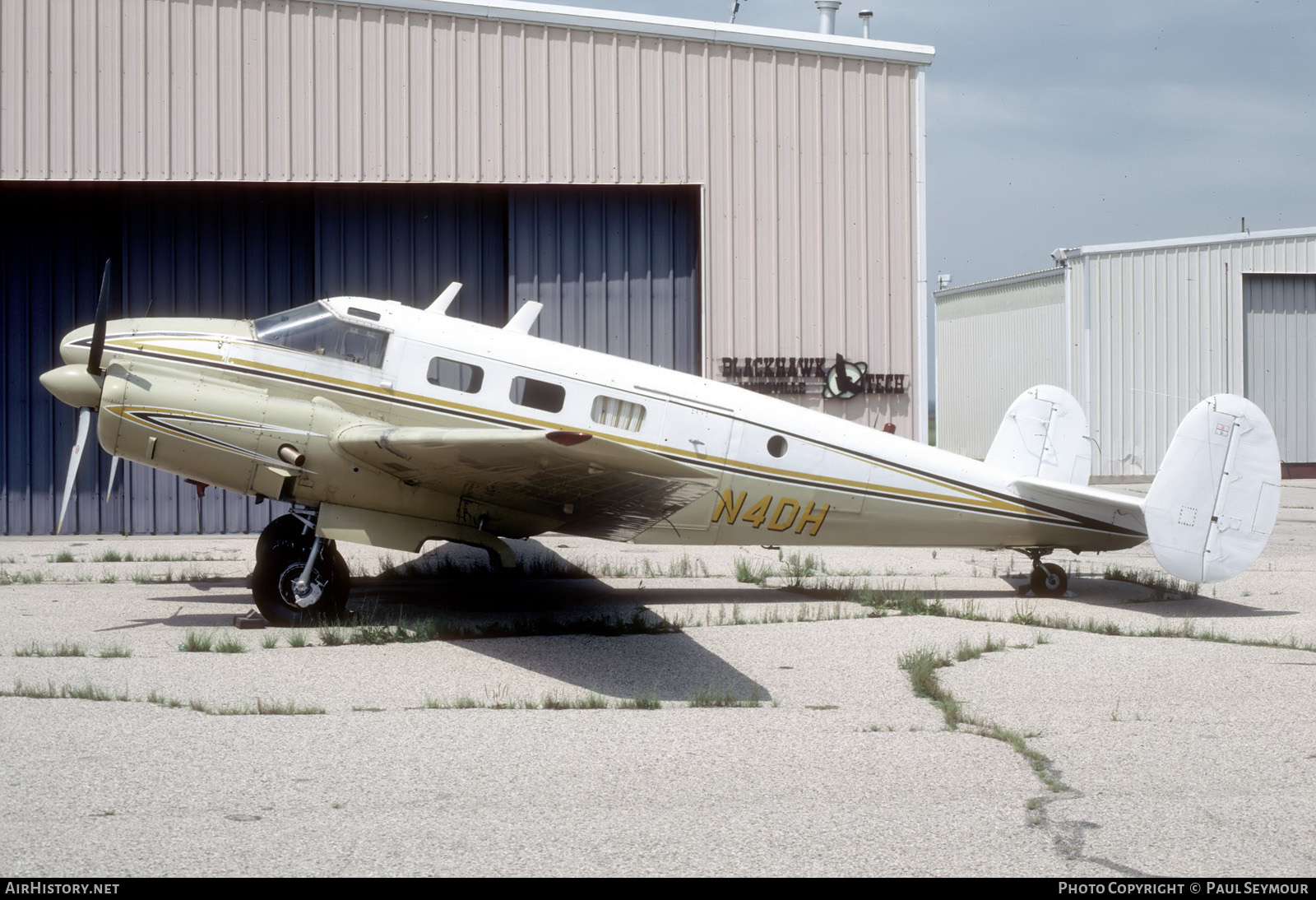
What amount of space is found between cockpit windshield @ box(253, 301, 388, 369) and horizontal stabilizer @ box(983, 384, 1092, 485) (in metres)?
6.55

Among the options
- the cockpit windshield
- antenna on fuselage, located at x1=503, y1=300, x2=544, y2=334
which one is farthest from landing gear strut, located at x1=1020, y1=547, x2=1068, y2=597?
the cockpit windshield

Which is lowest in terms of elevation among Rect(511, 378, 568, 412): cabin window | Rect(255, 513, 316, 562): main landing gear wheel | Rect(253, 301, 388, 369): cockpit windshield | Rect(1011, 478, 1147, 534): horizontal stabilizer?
Rect(255, 513, 316, 562): main landing gear wheel

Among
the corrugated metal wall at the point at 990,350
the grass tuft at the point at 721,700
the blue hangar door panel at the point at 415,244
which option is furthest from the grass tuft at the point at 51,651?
the corrugated metal wall at the point at 990,350

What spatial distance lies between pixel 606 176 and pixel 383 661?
36.5ft

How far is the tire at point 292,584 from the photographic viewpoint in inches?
402

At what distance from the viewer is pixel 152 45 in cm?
1703

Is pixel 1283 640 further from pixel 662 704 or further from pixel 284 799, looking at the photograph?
pixel 284 799

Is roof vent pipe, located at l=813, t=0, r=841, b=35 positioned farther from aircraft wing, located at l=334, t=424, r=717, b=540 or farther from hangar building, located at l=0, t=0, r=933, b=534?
aircraft wing, located at l=334, t=424, r=717, b=540

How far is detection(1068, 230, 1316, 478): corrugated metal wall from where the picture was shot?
1102 inches

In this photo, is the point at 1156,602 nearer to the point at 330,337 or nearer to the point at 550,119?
the point at 330,337

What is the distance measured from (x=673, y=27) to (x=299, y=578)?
11.5 m

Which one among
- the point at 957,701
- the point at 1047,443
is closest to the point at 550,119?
the point at 1047,443

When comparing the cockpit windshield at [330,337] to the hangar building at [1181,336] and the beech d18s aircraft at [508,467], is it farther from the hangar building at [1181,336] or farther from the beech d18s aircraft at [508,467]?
the hangar building at [1181,336]
